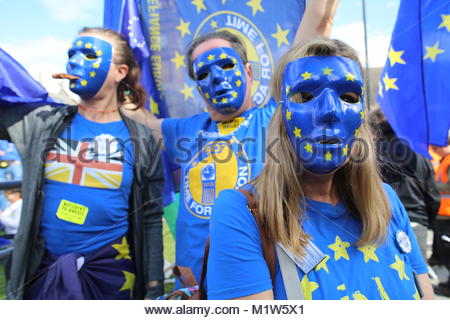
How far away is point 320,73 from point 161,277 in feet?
4.86

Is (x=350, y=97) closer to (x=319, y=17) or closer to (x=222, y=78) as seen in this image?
(x=319, y=17)

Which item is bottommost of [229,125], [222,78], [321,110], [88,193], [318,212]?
[318,212]

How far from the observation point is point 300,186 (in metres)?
1.13

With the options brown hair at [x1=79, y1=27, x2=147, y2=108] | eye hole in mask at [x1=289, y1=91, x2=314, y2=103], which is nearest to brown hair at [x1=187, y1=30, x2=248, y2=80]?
brown hair at [x1=79, y1=27, x2=147, y2=108]

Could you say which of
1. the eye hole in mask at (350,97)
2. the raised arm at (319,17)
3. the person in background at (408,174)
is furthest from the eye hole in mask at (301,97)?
the raised arm at (319,17)

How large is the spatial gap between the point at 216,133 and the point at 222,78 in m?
0.31

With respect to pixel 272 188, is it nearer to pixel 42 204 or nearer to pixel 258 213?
pixel 258 213

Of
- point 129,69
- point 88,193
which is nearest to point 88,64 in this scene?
point 129,69

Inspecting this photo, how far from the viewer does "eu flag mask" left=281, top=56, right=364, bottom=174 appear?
1127 millimetres

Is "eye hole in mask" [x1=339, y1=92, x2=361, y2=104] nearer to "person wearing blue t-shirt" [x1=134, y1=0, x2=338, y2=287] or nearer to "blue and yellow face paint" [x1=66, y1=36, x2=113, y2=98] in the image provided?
"person wearing blue t-shirt" [x1=134, y1=0, x2=338, y2=287]

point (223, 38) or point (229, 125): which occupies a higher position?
point (223, 38)

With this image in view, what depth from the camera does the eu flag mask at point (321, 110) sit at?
1127 millimetres

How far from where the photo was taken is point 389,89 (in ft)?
4.70
